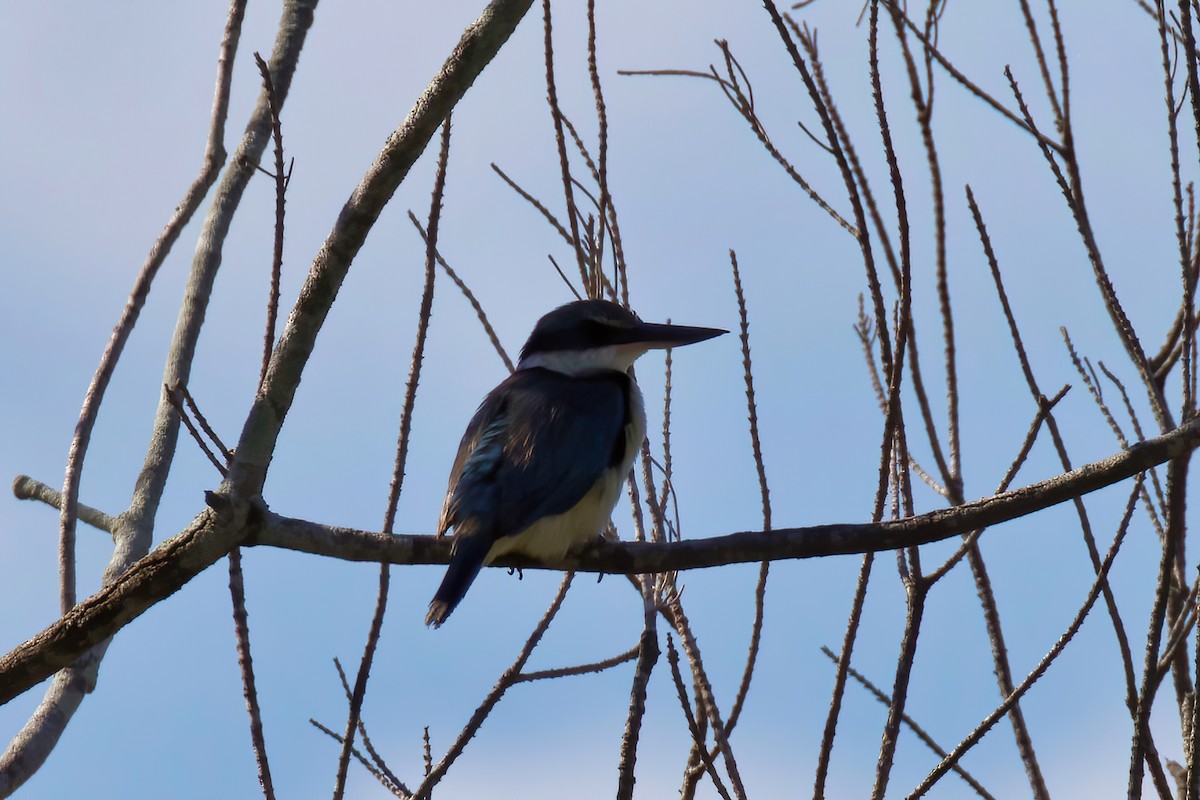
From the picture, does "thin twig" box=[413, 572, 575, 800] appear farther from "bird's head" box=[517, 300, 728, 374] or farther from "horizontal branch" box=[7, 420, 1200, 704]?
"bird's head" box=[517, 300, 728, 374]

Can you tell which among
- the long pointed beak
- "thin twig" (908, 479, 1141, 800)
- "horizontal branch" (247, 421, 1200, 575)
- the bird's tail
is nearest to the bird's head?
the long pointed beak

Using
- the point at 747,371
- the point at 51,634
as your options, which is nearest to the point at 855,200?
the point at 747,371

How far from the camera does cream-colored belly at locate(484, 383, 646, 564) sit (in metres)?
4.34

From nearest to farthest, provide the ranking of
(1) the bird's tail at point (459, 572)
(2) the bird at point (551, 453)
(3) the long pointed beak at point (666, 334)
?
(1) the bird's tail at point (459, 572) < (2) the bird at point (551, 453) < (3) the long pointed beak at point (666, 334)

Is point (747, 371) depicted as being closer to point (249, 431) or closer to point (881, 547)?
point (881, 547)

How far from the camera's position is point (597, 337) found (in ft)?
17.9

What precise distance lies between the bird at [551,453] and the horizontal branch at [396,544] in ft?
1.48

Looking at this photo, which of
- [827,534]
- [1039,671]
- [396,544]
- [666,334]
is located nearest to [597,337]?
[666,334]

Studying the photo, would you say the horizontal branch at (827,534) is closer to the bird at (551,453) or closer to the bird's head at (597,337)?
the bird at (551,453)

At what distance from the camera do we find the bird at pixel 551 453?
4219 millimetres

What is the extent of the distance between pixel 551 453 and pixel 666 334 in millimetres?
1005

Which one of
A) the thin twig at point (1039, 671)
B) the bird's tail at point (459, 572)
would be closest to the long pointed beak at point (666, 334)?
the bird's tail at point (459, 572)

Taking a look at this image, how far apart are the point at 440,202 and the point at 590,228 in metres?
0.65

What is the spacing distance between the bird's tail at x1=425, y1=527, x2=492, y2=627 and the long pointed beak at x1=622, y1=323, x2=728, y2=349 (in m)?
1.52
